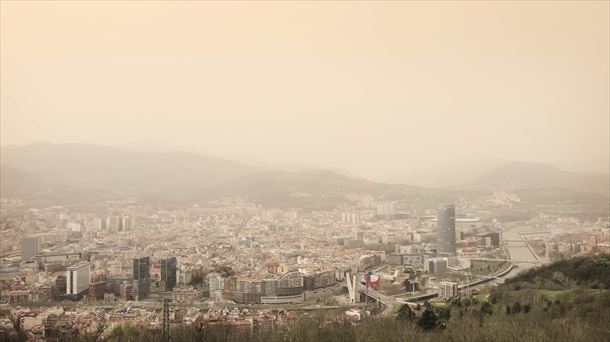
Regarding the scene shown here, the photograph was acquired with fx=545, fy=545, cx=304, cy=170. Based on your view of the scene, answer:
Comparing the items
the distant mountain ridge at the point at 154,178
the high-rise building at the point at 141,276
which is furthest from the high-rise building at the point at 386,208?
the high-rise building at the point at 141,276

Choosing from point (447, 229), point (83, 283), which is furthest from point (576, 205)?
point (83, 283)

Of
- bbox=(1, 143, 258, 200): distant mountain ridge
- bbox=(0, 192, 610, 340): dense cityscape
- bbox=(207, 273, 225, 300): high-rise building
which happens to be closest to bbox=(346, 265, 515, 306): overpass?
bbox=(0, 192, 610, 340): dense cityscape

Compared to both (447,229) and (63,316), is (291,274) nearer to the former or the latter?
(63,316)

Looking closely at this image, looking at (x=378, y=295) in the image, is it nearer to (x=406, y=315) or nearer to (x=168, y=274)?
(x=406, y=315)

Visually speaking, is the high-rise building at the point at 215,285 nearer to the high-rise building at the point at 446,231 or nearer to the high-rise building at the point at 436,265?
the high-rise building at the point at 436,265

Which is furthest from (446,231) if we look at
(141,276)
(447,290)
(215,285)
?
(141,276)

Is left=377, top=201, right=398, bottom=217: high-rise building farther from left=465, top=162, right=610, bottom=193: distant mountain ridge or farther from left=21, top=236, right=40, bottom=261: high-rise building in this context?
left=21, top=236, right=40, bottom=261: high-rise building

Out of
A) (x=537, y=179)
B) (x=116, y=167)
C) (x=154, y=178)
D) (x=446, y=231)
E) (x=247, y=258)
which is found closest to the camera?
(x=247, y=258)
